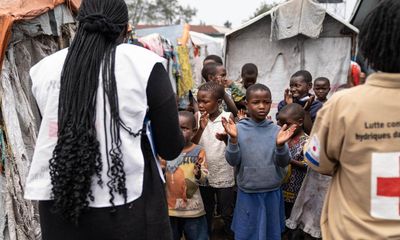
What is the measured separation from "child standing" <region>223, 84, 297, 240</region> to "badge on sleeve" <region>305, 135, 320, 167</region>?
3.42 ft

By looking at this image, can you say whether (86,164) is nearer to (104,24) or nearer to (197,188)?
(104,24)

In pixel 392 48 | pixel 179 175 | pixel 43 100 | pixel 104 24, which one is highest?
pixel 104 24

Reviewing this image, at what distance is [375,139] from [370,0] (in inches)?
272

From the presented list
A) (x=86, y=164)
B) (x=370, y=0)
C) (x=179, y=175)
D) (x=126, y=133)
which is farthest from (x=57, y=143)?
(x=370, y=0)

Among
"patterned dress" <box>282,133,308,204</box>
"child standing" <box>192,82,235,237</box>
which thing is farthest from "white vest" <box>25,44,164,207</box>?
"patterned dress" <box>282,133,308,204</box>

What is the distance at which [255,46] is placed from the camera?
6.23 metres

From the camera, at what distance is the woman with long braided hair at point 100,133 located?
1.45 meters

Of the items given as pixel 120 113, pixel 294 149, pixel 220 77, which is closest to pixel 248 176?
pixel 294 149

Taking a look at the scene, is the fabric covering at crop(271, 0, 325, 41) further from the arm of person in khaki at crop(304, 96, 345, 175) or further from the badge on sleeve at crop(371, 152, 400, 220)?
the badge on sleeve at crop(371, 152, 400, 220)

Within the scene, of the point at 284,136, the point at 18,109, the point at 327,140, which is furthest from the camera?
the point at 18,109

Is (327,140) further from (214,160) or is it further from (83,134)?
(214,160)

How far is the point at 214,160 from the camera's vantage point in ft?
10.7

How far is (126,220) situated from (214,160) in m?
1.78

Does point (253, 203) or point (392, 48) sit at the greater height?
point (392, 48)
